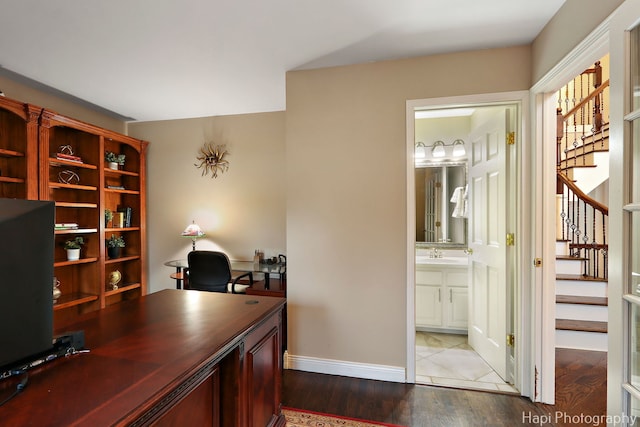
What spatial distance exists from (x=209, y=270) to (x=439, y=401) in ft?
7.15

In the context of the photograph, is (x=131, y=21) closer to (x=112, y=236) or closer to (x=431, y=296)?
(x=112, y=236)

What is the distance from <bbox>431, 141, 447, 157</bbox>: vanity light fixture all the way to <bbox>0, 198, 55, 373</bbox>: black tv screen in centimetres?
337

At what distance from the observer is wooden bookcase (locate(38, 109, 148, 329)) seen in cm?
298

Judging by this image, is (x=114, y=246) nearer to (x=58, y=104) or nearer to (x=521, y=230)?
(x=58, y=104)

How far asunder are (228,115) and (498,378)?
376 centimetres

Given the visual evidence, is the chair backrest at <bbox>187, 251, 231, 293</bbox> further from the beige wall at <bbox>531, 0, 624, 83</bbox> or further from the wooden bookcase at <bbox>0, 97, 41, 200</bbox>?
the beige wall at <bbox>531, 0, 624, 83</bbox>

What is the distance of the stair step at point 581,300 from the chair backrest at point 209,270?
3103 millimetres

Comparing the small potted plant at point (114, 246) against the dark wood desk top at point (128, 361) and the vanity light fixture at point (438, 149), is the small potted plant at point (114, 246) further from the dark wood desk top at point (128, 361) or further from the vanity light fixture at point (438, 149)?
the vanity light fixture at point (438, 149)

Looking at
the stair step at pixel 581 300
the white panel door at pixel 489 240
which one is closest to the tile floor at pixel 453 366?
the white panel door at pixel 489 240

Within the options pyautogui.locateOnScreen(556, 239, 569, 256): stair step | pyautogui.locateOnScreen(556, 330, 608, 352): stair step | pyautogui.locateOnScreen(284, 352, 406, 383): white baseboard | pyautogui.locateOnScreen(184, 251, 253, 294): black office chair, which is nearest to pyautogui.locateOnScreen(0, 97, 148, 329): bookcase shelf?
pyautogui.locateOnScreen(184, 251, 253, 294): black office chair

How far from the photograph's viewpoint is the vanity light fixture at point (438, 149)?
3.40 metres

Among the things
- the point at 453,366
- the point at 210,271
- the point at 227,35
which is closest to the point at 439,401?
the point at 453,366

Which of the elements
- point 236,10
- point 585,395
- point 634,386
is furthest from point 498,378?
point 236,10

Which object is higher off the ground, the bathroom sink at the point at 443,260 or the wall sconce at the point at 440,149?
the wall sconce at the point at 440,149
